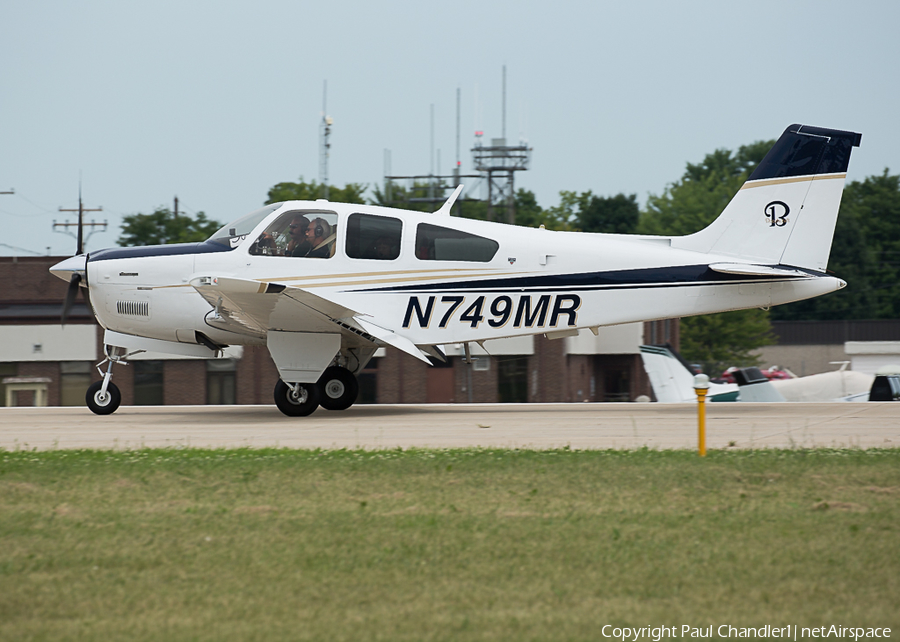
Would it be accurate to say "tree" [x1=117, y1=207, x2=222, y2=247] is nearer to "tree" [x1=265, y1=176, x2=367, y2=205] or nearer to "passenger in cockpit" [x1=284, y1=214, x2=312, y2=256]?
"tree" [x1=265, y1=176, x2=367, y2=205]

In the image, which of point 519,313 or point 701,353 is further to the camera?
point 701,353

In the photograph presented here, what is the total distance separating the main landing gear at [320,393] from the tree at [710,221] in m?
19.4

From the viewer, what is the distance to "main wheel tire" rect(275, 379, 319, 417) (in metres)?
12.9

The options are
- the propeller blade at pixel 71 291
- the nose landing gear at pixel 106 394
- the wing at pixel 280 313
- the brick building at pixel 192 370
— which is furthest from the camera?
the brick building at pixel 192 370

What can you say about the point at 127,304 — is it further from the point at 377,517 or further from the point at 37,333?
the point at 37,333

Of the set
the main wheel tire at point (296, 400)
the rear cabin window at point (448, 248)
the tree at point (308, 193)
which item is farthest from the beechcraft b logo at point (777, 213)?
the tree at point (308, 193)

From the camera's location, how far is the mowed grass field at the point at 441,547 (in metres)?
4.13

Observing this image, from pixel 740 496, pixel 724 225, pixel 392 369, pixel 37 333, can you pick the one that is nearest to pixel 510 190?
pixel 392 369

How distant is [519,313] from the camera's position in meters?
13.0

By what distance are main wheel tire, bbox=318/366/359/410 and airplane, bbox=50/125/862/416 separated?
0.62m

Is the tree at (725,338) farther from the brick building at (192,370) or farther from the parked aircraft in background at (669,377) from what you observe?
the parked aircraft in background at (669,377)

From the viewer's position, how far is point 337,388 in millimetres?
13758

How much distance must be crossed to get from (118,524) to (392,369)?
1097 inches

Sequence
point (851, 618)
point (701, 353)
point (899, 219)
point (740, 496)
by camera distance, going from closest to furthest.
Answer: point (851, 618)
point (740, 496)
point (701, 353)
point (899, 219)
